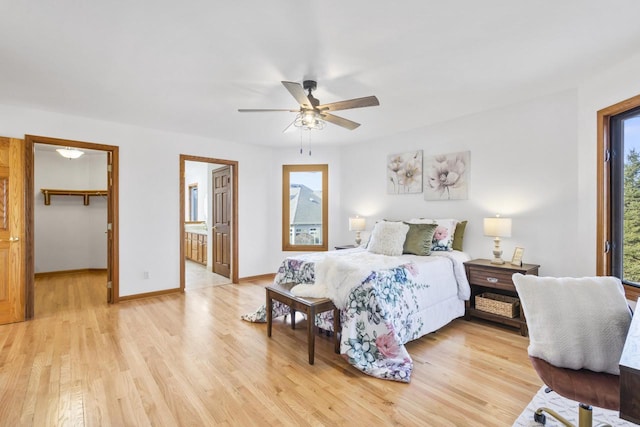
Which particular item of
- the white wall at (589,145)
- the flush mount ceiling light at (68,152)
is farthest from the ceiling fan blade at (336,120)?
the flush mount ceiling light at (68,152)

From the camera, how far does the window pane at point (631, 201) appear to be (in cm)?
265

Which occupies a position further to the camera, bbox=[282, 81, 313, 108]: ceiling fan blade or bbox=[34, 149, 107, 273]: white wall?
bbox=[34, 149, 107, 273]: white wall

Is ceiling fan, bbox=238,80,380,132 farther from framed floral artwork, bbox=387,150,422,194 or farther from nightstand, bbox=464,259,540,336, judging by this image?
nightstand, bbox=464,259,540,336

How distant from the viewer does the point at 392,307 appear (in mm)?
2645

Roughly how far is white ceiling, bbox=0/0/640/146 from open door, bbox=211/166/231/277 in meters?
2.28

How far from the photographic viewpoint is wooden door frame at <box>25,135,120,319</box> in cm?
362

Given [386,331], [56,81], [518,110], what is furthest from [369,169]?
[56,81]

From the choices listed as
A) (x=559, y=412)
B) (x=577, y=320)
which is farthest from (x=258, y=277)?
(x=577, y=320)

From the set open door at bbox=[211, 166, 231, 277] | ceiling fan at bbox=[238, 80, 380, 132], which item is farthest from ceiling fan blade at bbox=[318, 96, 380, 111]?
open door at bbox=[211, 166, 231, 277]

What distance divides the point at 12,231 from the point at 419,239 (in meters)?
4.53

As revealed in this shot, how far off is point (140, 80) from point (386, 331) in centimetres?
306

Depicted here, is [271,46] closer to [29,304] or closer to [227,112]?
[227,112]

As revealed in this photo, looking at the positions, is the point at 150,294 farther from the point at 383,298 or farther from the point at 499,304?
the point at 499,304

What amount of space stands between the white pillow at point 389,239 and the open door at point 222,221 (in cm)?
291
